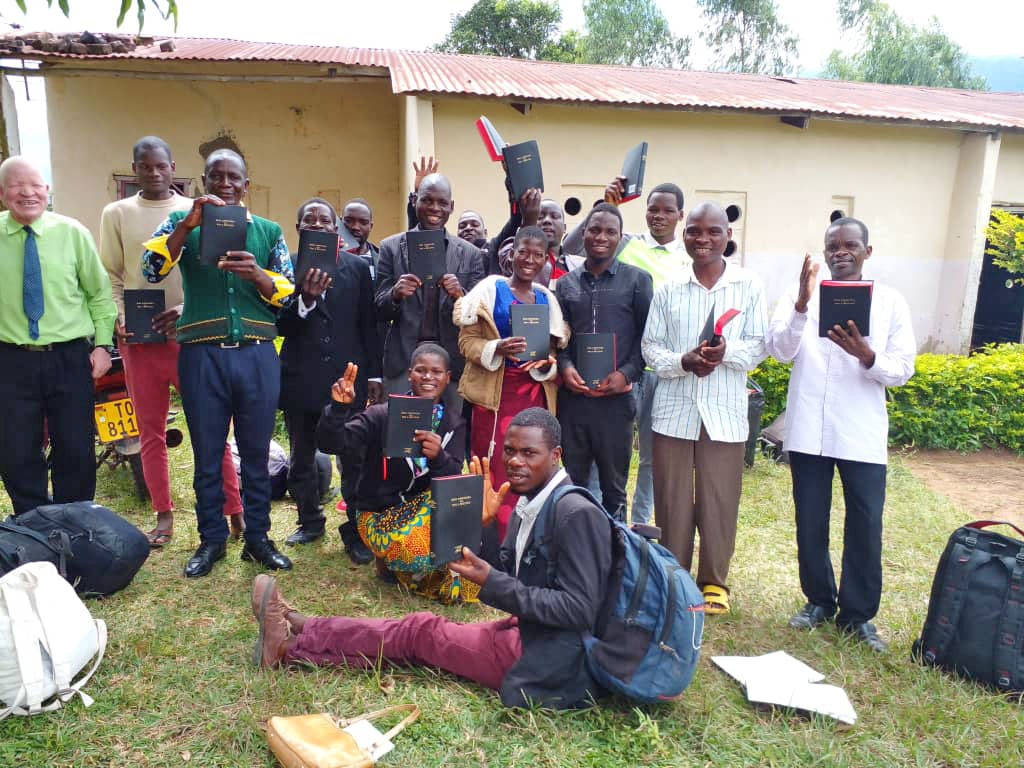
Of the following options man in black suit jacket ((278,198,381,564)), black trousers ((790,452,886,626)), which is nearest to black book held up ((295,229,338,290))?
man in black suit jacket ((278,198,381,564))

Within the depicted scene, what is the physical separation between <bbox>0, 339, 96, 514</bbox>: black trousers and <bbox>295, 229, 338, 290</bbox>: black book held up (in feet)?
3.92

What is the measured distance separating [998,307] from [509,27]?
19004mm

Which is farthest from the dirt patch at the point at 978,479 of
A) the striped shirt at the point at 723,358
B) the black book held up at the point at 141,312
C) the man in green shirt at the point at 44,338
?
the man in green shirt at the point at 44,338

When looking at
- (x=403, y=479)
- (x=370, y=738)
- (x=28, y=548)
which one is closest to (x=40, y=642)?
(x=28, y=548)

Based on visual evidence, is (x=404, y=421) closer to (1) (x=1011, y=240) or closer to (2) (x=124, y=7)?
(2) (x=124, y=7)

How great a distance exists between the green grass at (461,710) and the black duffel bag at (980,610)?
9 cm

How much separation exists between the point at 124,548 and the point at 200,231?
1529 millimetres

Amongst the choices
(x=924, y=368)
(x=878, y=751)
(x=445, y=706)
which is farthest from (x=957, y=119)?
(x=445, y=706)

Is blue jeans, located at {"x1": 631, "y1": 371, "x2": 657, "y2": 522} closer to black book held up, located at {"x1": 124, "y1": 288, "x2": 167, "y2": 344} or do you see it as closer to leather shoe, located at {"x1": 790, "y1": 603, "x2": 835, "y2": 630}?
leather shoe, located at {"x1": 790, "y1": 603, "x2": 835, "y2": 630}

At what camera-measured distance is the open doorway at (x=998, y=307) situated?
11953 millimetres

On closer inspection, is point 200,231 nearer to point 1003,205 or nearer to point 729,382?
point 729,382

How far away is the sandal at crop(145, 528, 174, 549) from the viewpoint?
4195 millimetres

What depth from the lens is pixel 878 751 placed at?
8.50ft

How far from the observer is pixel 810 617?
351 centimetres
